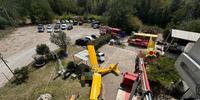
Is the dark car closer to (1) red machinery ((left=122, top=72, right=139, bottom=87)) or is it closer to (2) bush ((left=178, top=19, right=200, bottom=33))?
(1) red machinery ((left=122, top=72, right=139, bottom=87))

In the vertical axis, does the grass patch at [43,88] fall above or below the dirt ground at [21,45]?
above

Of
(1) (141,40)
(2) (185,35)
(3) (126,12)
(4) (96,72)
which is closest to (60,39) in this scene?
(4) (96,72)

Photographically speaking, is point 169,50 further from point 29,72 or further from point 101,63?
point 29,72

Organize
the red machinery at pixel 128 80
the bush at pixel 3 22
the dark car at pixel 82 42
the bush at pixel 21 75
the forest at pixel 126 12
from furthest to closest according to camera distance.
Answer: the bush at pixel 3 22 < the forest at pixel 126 12 < the dark car at pixel 82 42 < the bush at pixel 21 75 < the red machinery at pixel 128 80

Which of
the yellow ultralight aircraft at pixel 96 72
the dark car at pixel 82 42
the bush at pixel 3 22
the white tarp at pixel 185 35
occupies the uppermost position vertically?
the white tarp at pixel 185 35

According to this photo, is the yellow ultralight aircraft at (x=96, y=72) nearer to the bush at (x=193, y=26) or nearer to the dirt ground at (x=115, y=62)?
the dirt ground at (x=115, y=62)

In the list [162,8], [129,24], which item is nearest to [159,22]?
[162,8]

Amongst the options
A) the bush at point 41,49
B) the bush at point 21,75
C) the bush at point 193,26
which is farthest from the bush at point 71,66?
the bush at point 193,26
